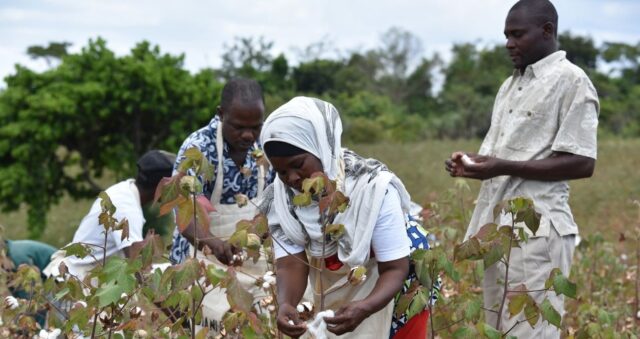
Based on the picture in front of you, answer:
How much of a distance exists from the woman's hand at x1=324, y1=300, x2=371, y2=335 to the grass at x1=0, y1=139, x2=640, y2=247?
5.81m

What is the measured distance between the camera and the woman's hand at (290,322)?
2.41m

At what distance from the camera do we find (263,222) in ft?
8.66

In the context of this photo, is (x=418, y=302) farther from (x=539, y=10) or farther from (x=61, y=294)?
(x=539, y=10)

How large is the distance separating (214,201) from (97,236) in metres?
0.49

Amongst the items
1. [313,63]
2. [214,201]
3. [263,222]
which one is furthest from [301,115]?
[313,63]

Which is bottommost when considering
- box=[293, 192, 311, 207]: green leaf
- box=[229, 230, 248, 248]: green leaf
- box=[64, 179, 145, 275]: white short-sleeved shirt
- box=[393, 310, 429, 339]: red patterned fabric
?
box=[64, 179, 145, 275]: white short-sleeved shirt

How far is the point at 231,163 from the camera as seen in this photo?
378 centimetres

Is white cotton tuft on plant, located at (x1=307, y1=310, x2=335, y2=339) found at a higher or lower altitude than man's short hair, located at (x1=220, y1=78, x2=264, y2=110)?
lower

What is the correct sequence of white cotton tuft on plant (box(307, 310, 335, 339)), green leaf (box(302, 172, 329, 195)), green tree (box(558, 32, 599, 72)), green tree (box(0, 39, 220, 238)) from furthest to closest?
green tree (box(558, 32, 599, 72)) < green tree (box(0, 39, 220, 238)) < white cotton tuft on plant (box(307, 310, 335, 339)) < green leaf (box(302, 172, 329, 195))

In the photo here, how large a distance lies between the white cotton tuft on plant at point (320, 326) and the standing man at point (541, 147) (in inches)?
41.2

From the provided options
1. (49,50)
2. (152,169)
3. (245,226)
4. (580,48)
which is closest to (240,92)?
(152,169)

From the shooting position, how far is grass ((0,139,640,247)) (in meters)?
10.1

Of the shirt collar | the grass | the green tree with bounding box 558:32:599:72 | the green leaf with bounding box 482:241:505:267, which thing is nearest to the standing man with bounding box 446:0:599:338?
the shirt collar

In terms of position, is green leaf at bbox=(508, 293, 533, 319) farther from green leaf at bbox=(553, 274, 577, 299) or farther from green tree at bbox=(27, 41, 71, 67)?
green tree at bbox=(27, 41, 71, 67)
